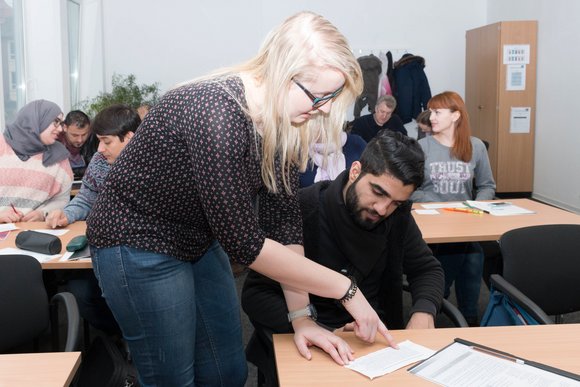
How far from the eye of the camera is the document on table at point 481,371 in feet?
3.87

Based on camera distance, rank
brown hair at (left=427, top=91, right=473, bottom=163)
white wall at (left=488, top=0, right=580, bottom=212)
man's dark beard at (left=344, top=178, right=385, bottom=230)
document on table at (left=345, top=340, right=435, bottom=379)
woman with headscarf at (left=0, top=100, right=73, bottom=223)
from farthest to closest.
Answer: white wall at (left=488, top=0, right=580, bottom=212) → brown hair at (left=427, top=91, right=473, bottom=163) → woman with headscarf at (left=0, top=100, right=73, bottom=223) → man's dark beard at (left=344, top=178, right=385, bottom=230) → document on table at (left=345, top=340, right=435, bottom=379)

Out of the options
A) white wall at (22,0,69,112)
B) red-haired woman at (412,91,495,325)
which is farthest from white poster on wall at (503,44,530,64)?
white wall at (22,0,69,112)

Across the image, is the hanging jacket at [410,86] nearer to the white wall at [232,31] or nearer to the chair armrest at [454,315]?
the white wall at [232,31]

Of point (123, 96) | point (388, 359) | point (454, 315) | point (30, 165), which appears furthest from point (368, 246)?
point (123, 96)

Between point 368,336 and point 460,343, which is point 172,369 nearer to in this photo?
point 368,336

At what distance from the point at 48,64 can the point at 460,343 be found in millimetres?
5835

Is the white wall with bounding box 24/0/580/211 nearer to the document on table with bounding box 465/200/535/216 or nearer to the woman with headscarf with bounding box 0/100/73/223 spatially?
the document on table with bounding box 465/200/535/216

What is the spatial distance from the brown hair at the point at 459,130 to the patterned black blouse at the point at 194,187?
2.20 metres

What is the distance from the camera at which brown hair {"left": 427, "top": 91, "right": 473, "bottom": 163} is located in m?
3.44

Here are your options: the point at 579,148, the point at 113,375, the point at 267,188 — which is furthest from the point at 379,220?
the point at 579,148

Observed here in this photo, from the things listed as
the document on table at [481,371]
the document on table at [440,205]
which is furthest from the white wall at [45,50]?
the document on table at [481,371]

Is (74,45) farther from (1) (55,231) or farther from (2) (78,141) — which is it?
(1) (55,231)

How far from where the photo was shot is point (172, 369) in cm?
143

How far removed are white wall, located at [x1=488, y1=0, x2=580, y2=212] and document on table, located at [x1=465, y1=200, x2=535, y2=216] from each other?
3206mm
